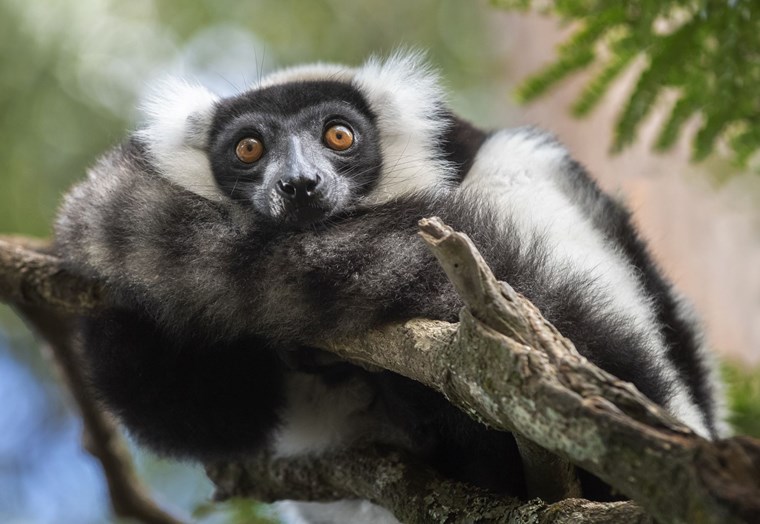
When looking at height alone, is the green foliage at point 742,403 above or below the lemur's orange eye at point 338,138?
above

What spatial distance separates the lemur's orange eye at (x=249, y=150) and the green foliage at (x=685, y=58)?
5.41ft

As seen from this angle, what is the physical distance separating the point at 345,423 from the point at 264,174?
120 cm

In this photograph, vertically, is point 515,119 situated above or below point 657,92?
above

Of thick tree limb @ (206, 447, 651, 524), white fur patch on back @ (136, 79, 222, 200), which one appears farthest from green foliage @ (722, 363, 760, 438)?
white fur patch on back @ (136, 79, 222, 200)

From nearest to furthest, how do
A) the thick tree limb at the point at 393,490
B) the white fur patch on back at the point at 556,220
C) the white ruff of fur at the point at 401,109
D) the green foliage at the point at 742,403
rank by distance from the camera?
the thick tree limb at the point at 393,490 < the white fur patch on back at the point at 556,220 < the white ruff of fur at the point at 401,109 < the green foliage at the point at 742,403

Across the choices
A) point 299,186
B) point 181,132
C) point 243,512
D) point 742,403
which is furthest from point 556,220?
point 243,512

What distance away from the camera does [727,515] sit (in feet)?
5.48

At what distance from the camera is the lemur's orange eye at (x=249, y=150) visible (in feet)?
13.1

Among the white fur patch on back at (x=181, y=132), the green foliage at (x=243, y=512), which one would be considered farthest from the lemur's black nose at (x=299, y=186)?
the green foliage at (x=243, y=512)

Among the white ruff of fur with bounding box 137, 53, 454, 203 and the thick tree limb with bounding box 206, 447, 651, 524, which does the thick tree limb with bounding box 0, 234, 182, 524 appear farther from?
the thick tree limb with bounding box 206, 447, 651, 524

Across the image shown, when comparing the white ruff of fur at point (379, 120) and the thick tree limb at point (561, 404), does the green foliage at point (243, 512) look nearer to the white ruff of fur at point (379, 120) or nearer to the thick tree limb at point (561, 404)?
the white ruff of fur at point (379, 120)

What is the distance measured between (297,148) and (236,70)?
12.2 ft

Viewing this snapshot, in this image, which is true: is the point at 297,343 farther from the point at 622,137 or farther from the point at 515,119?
the point at 515,119

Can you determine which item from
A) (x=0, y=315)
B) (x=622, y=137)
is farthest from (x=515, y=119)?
(x=0, y=315)
